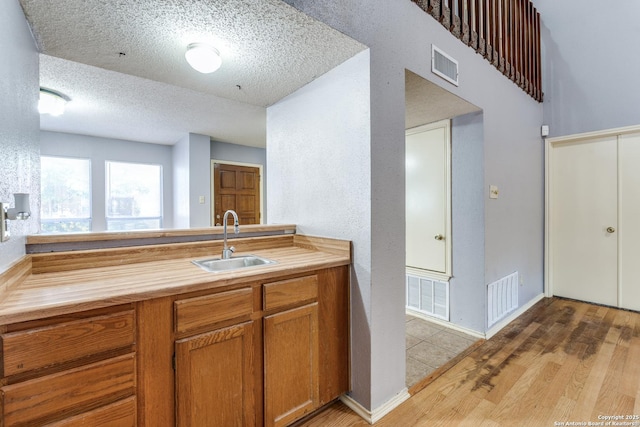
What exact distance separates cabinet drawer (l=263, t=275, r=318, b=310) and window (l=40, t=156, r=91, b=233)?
4.25 m

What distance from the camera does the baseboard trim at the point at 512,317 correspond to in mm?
2682

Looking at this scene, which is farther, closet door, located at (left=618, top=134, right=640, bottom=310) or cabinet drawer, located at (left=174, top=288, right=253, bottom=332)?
closet door, located at (left=618, top=134, right=640, bottom=310)

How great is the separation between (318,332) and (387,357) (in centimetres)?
48

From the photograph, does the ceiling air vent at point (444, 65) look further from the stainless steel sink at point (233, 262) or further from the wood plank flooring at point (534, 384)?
the wood plank flooring at point (534, 384)

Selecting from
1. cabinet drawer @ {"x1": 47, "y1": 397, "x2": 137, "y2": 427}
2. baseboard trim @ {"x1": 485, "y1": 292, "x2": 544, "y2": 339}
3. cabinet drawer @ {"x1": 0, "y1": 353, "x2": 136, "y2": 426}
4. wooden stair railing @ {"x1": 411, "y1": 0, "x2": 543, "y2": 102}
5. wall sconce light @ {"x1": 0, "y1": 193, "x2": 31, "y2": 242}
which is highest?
wooden stair railing @ {"x1": 411, "y1": 0, "x2": 543, "y2": 102}

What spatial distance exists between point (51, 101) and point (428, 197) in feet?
12.0

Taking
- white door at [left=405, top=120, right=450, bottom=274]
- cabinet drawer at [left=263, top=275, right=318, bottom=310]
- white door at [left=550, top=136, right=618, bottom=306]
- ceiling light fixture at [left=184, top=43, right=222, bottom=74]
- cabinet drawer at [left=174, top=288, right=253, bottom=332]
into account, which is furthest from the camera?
white door at [left=550, top=136, right=618, bottom=306]

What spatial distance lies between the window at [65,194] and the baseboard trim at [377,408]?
451 centimetres

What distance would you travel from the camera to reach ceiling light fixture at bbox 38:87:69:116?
2576 mm

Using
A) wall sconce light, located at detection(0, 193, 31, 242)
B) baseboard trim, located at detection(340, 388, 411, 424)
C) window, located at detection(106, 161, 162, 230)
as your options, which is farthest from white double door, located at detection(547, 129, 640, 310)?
window, located at detection(106, 161, 162, 230)

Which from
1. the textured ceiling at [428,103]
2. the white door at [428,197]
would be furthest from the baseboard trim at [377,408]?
the textured ceiling at [428,103]

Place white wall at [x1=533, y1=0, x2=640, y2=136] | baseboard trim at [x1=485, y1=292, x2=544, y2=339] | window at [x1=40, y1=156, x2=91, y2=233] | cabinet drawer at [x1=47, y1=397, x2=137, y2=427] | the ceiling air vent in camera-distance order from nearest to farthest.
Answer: cabinet drawer at [x1=47, y1=397, x2=137, y2=427] < the ceiling air vent < baseboard trim at [x1=485, y1=292, x2=544, y2=339] < white wall at [x1=533, y1=0, x2=640, y2=136] < window at [x1=40, y1=156, x2=91, y2=233]

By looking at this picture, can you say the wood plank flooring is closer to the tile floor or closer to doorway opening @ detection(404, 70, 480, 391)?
the tile floor

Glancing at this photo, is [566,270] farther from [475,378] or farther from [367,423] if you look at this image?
[367,423]
